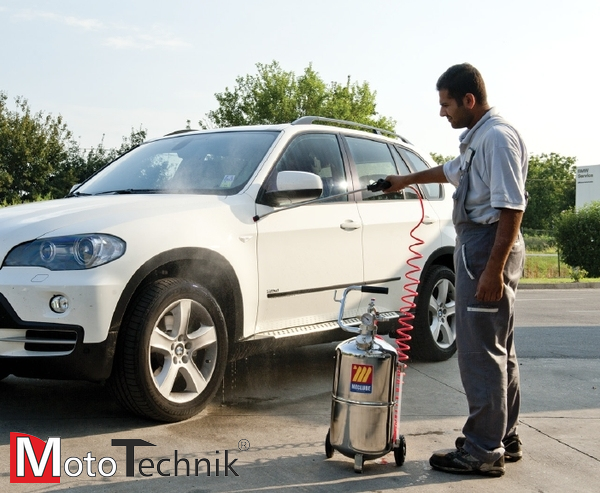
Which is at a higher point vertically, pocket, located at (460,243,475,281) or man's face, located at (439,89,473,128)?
man's face, located at (439,89,473,128)

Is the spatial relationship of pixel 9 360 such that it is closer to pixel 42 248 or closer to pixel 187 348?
pixel 42 248

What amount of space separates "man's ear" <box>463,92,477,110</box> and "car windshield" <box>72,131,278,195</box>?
1697mm

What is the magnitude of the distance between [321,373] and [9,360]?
2749 mm

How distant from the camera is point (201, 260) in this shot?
484 cm

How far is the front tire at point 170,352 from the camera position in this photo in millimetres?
4359

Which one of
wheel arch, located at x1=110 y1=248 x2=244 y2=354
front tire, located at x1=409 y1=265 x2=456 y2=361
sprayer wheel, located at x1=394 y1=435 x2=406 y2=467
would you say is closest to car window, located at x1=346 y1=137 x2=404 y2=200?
front tire, located at x1=409 y1=265 x2=456 y2=361

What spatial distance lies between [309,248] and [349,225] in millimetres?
492

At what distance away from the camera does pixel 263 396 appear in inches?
216

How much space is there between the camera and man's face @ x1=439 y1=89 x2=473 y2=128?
4039mm

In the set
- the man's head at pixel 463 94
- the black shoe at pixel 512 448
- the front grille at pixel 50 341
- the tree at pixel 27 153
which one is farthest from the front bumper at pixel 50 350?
the tree at pixel 27 153

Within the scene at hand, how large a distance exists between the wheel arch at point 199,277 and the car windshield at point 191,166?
54 centimetres

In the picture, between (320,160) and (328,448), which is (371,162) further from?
(328,448)

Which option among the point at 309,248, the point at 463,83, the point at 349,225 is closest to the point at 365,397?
the point at 463,83

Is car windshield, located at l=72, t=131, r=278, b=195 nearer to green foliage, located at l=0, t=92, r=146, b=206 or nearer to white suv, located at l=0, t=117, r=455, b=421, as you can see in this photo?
white suv, located at l=0, t=117, r=455, b=421
